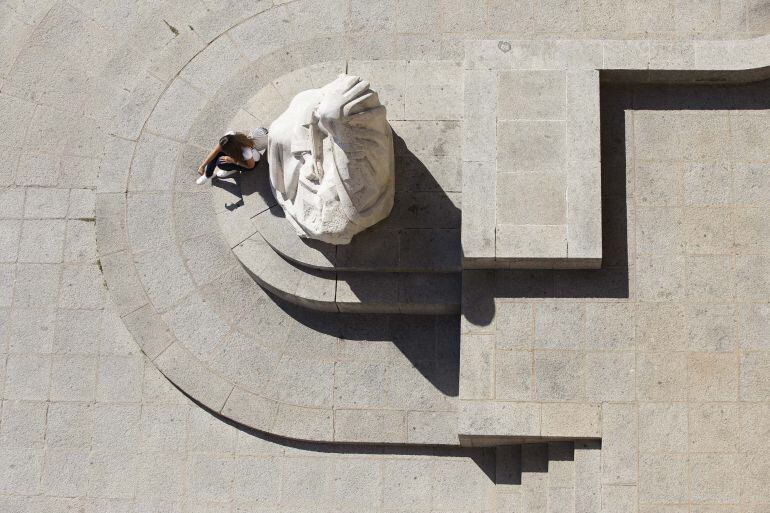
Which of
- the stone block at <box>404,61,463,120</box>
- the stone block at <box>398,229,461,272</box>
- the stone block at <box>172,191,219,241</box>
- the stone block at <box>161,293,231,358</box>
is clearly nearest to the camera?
the stone block at <box>398,229,461,272</box>

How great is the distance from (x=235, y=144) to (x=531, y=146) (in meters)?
4.01

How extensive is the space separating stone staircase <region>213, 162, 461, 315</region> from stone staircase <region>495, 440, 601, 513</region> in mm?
2181

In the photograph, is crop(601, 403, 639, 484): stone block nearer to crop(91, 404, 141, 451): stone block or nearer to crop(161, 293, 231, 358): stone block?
crop(161, 293, 231, 358): stone block

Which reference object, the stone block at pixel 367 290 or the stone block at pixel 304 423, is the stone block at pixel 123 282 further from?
the stone block at pixel 367 290

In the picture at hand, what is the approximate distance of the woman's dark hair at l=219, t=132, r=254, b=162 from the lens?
14.3m

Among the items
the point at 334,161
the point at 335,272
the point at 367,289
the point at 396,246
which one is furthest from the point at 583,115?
the point at 335,272

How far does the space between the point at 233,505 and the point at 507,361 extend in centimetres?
431

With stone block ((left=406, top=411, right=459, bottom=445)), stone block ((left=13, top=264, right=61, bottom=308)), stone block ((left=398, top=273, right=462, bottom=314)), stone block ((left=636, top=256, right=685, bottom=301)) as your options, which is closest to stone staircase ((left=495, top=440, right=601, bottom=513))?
stone block ((left=406, top=411, right=459, bottom=445))

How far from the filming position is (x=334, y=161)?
12859 millimetres

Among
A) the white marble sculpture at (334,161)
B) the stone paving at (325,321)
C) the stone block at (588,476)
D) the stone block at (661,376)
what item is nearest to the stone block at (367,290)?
the stone paving at (325,321)

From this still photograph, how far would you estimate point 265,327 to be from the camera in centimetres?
1497

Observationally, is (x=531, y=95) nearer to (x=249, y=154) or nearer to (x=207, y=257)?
(x=249, y=154)

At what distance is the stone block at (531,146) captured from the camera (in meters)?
13.7

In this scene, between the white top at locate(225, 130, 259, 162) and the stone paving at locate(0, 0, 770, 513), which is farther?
the white top at locate(225, 130, 259, 162)
